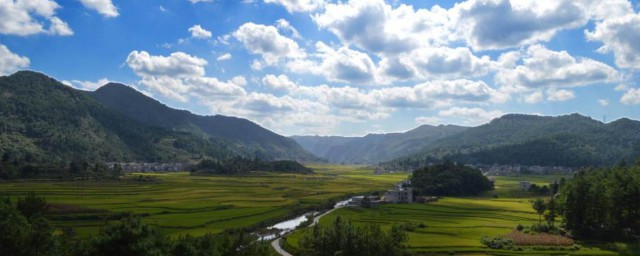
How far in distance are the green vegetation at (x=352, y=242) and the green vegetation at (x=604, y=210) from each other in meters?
32.9

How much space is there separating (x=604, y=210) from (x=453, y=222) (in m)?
18.8

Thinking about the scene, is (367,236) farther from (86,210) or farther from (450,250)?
(86,210)

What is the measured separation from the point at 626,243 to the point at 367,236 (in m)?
35.4

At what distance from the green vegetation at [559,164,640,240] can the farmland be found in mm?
6381

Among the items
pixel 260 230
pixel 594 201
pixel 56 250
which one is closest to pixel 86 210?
pixel 260 230

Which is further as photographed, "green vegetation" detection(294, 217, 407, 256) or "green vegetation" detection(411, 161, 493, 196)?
"green vegetation" detection(411, 161, 493, 196)

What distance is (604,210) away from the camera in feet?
201

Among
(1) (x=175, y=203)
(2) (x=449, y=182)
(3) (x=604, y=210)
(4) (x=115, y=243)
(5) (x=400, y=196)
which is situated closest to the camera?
(4) (x=115, y=243)

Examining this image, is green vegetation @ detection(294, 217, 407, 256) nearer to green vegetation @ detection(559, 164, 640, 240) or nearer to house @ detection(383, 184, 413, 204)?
green vegetation @ detection(559, 164, 640, 240)

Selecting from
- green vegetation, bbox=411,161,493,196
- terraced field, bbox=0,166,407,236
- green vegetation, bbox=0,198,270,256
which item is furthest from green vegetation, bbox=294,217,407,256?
green vegetation, bbox=411,161,493,196

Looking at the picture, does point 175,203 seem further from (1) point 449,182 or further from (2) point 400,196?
(1) point 449,182

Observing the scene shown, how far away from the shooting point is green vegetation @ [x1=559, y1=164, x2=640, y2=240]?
200ft

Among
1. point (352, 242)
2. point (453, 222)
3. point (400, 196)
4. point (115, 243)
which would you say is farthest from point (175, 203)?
point (115, 243)

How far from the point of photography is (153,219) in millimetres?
61719
